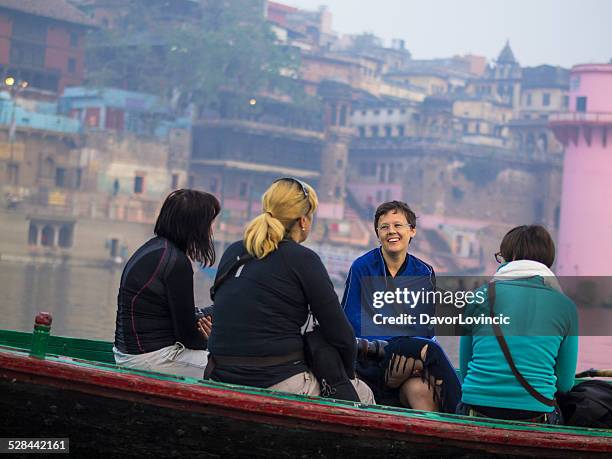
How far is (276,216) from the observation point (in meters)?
3.30

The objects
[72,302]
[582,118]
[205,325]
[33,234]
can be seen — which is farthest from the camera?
[582,118]

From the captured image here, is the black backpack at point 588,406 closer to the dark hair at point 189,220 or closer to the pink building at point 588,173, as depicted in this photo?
the dark hair at point 189,220

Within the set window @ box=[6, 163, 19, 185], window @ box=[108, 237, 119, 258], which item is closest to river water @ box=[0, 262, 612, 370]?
window @ box=[108, 237, 119, 258]

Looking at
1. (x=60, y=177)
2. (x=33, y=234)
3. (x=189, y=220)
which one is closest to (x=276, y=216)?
(x=189, y=220)

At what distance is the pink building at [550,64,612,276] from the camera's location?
3119 centimetres

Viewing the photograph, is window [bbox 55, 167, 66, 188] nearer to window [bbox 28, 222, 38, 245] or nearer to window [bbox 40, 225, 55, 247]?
window [bbox 40, 225, 55, 247]

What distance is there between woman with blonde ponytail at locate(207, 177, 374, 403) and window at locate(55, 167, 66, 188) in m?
27.9

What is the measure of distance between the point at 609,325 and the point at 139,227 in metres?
12.8

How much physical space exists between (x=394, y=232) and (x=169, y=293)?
2.80 ft

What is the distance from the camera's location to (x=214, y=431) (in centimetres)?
347

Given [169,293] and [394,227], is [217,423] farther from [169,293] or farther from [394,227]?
[394,227]

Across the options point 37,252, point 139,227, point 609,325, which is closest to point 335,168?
point 139,227

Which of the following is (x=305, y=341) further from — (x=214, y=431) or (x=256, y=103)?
(x=256, y=103)

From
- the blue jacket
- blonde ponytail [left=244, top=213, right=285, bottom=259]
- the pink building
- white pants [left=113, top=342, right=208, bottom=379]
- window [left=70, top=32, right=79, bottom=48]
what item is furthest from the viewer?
window [left=70, top=32, right=79, bottom=48]
